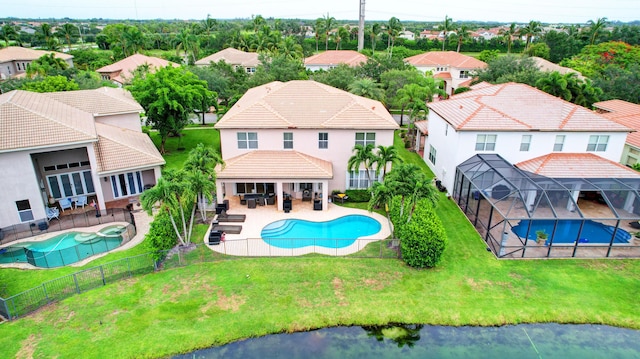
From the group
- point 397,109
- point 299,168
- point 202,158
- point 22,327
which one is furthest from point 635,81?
point 22,327

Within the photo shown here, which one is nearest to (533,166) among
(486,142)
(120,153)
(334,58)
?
(486,142)

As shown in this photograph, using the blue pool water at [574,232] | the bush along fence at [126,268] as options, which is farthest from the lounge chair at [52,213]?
the blue pool water at [574,232]

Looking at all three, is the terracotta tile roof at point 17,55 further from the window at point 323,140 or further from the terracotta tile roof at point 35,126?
the window at point 323,140

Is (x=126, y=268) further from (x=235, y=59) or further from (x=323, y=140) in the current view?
(x=235, y=59)

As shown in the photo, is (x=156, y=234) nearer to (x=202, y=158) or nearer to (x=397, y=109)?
(x=202, y=158)

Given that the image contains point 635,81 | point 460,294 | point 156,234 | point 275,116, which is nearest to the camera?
point 460,294
